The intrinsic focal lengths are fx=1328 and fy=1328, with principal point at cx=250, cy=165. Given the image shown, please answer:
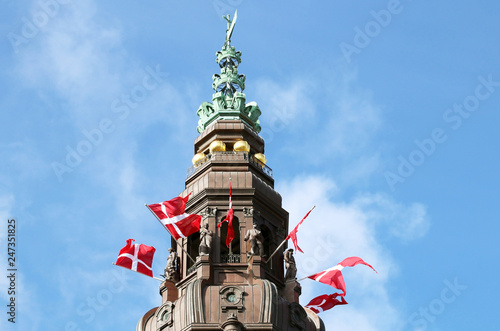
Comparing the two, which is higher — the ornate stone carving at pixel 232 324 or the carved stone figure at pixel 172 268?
the carved stone figure at pixel 172 268

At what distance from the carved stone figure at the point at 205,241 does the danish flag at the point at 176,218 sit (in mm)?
1082

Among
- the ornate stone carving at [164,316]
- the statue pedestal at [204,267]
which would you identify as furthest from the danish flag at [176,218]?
the ornate stone carving at [164,316]

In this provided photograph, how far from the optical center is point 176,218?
9100cm

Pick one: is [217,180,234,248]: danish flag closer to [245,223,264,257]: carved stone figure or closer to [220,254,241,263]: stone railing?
[220,254,241,263]: stone railing

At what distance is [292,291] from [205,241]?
22.3 ft

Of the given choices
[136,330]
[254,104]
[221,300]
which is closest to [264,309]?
[221,300]

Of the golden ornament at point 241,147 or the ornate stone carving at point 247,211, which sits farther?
the golden ornament at point 241,147

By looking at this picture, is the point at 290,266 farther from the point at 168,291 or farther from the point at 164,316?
the point at 164,316

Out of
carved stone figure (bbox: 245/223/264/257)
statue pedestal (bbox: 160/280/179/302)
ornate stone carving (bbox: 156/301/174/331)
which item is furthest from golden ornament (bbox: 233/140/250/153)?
ornate stone carving (bbox: 156/301/174/331)

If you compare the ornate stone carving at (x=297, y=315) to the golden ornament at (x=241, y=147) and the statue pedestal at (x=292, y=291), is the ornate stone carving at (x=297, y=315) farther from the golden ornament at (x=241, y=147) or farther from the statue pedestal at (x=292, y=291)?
the golden ornament at (x=241, y=147)

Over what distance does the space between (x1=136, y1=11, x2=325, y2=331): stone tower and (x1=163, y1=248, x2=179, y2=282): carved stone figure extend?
0.24 metres

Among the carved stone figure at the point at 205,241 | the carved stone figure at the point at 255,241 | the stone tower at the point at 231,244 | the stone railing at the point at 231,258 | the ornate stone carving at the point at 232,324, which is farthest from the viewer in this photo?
the stone railing at the point at 231,258

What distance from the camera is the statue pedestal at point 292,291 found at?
89.7 metres

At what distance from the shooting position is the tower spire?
101562 millimetres
